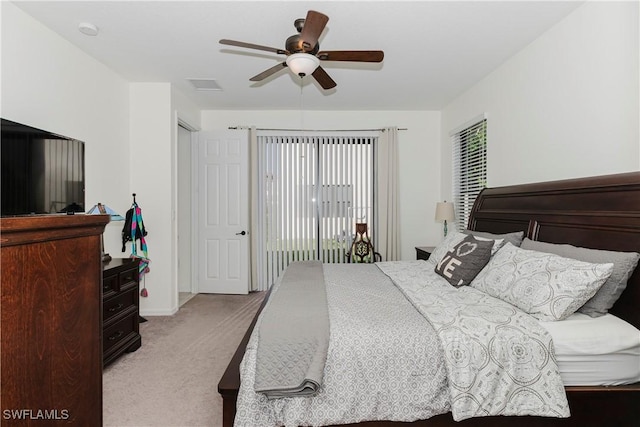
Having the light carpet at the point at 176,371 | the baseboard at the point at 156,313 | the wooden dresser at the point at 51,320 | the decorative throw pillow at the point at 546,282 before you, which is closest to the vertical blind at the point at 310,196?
the light carpet at the point at 176,371

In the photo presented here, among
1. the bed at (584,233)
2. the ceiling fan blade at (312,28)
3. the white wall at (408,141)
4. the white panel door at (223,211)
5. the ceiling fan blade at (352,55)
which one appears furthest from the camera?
the white wall at (408,141)

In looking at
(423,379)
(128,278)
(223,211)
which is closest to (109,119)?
(128,278)

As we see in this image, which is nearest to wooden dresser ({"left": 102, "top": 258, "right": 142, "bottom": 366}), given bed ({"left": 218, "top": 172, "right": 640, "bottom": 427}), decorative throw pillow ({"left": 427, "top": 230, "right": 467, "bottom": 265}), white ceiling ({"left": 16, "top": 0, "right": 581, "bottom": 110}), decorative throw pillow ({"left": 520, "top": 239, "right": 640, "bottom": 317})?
bed ({"left": 218, "top": 172, "right": 640, "bottom": 427})

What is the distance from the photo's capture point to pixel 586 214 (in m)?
2.16

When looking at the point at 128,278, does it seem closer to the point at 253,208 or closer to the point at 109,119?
the point at 109,119

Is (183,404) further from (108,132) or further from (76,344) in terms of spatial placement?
(108,132)

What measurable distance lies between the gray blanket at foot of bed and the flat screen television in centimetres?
180

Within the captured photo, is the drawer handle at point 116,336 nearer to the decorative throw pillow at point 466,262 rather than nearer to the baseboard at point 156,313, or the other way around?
the baseboard at point 156,313

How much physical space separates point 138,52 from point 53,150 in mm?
1279

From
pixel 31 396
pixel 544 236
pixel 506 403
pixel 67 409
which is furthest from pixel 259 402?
pixel 544 236

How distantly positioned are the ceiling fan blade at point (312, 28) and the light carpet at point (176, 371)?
2430 millimetres

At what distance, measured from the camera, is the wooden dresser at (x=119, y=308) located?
8.77 feet

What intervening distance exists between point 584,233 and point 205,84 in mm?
3958

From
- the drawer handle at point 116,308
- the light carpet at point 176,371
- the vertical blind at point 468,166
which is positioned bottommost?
the light carpet at point 176,371
